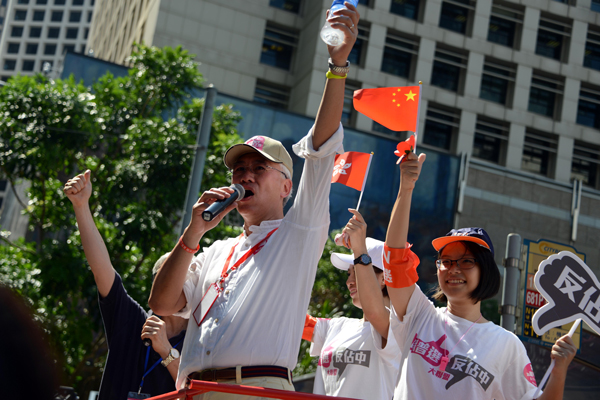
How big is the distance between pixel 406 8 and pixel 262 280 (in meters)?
29.2

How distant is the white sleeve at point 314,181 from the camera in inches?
107

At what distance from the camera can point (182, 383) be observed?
2740 mm

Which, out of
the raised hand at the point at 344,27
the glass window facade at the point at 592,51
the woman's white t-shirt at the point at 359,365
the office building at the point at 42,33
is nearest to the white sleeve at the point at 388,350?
the woman's white t-shirt at the point at 359,365

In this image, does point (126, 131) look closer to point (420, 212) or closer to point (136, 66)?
point (136, 66)

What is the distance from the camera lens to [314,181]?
2.72 meters

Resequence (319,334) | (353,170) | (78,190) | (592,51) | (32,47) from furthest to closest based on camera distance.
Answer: (32,47) → (592,51) → (353,170) → (319,334) → (78,190)

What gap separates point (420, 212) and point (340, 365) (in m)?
20.1

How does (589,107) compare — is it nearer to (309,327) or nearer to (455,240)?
(309,327)

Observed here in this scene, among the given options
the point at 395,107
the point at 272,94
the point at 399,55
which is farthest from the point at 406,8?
the point at 395,107

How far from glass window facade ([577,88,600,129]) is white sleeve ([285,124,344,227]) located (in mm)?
31155

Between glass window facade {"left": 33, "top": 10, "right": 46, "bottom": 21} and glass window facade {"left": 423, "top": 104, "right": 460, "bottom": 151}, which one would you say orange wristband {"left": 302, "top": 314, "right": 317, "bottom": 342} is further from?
glass window facade {"left": 33, "top": 10, "right": 46, "bottom": 21}

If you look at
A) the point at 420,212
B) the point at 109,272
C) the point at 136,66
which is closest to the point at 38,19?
the point at 420,212

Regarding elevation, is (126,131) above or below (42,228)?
above

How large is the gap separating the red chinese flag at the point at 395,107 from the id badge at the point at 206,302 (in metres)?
1.40
